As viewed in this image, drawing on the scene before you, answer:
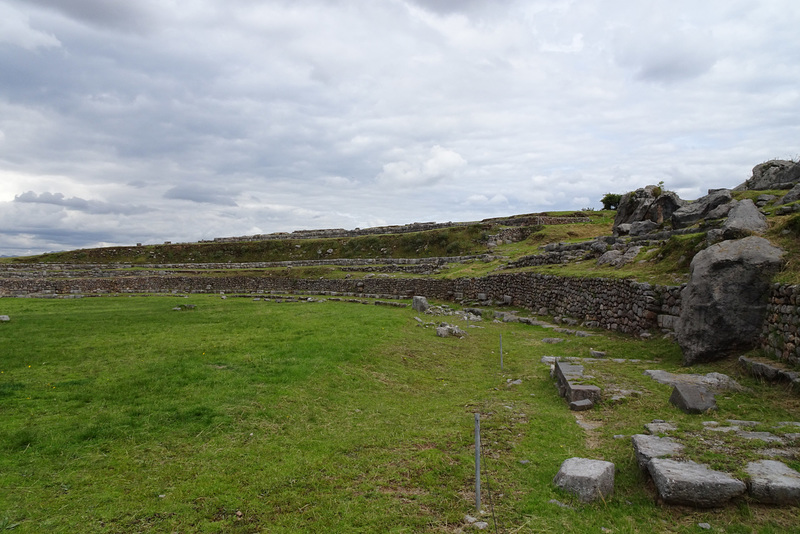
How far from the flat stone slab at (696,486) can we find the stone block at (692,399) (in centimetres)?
286

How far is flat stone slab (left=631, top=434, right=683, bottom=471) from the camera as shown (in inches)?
245

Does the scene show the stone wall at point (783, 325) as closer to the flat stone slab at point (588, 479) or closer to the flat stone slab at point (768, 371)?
the flat stone slab at point (768, 371)

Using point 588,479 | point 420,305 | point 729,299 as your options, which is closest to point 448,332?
point 420,305

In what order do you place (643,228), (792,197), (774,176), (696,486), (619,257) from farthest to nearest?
(643,228) → (774,176) → (619,257) → (792,197) → (696,486)

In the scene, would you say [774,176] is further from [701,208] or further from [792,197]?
[792,197]

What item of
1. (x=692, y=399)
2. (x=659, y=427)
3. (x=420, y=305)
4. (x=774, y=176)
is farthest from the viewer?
(x=420, y=305)

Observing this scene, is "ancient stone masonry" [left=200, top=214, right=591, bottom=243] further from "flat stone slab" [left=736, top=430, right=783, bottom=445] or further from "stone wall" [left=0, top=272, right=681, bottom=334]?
"flat stone slab" [left=736, top=430, right=783, bottom=445]

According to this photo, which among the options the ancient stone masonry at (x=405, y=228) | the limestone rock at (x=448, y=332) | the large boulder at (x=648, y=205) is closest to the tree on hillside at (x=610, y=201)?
the ancient stone masonry at (x=405, y=228)

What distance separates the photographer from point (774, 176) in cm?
2453

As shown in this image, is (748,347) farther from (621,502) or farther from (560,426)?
(621,502)

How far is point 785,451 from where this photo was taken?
6105mm

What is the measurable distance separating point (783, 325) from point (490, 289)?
22.0m

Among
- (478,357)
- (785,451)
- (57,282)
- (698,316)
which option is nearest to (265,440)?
(785,451)

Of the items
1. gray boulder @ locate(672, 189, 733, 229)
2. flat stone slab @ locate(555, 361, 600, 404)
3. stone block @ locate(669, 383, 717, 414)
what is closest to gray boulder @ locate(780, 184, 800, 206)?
gray boulder @ locate(672, 189, 733, 229)
